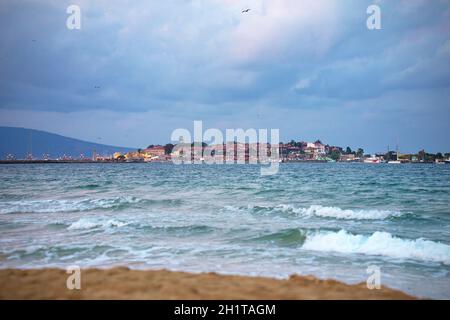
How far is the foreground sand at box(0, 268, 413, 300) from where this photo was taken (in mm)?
6520

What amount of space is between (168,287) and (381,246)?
903 centimetres

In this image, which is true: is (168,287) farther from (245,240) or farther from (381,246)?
(381,246)

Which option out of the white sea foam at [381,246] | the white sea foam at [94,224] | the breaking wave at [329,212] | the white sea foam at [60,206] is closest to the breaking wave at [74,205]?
the white sea foam at [60,206]

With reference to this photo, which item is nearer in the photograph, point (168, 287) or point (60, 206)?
point (168, 287)

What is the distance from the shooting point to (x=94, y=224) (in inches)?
673

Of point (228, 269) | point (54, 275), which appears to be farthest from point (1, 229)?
point (228, 269)

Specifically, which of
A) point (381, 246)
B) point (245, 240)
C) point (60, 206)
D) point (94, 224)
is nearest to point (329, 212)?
point (381, 246)

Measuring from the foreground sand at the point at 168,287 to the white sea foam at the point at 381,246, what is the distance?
5.29 metres

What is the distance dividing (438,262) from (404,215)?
995 centimetres

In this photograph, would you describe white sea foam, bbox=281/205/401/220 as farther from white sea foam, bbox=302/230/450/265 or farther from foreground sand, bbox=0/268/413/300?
foreground sand, bbox=0/268/413/300

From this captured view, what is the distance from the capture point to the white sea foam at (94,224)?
16.5 meters

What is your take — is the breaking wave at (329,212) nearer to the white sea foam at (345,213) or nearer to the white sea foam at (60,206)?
the white sea foam at (345,213)

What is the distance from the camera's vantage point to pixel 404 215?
2064 centimetres
